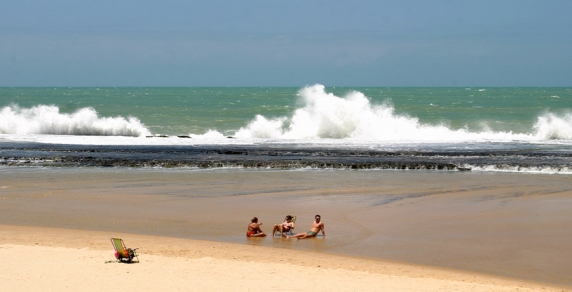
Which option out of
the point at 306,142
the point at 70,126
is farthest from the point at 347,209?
the point at 70,126

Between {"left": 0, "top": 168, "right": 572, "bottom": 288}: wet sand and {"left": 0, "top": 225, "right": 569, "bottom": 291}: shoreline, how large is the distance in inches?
22.4

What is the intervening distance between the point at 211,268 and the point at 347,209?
586 centimetres

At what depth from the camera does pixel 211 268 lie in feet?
30.7

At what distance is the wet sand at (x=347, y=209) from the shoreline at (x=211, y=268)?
1.87 ft

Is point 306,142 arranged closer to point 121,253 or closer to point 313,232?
point 313,232

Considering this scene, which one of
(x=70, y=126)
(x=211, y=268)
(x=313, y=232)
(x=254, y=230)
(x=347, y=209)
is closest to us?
(x=211, y=268)

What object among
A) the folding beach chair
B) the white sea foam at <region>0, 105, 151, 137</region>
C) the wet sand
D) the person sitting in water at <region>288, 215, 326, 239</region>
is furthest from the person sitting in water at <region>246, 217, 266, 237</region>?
the white sea foam at <region>0, 105, 151, 137</region>

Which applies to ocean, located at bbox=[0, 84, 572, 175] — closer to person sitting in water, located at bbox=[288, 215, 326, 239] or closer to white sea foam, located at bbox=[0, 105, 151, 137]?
white sea foam, located at bbox=[0, 105, 151, 137]

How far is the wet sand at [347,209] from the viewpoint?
430 inches

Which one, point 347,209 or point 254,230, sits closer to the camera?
point 254,230

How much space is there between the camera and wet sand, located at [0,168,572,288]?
35.9ft

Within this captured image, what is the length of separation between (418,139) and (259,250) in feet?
89.2

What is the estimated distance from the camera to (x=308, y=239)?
11.9 metres

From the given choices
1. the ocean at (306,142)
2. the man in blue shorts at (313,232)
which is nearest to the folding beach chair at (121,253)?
the man in blue shorts at (313,232)
